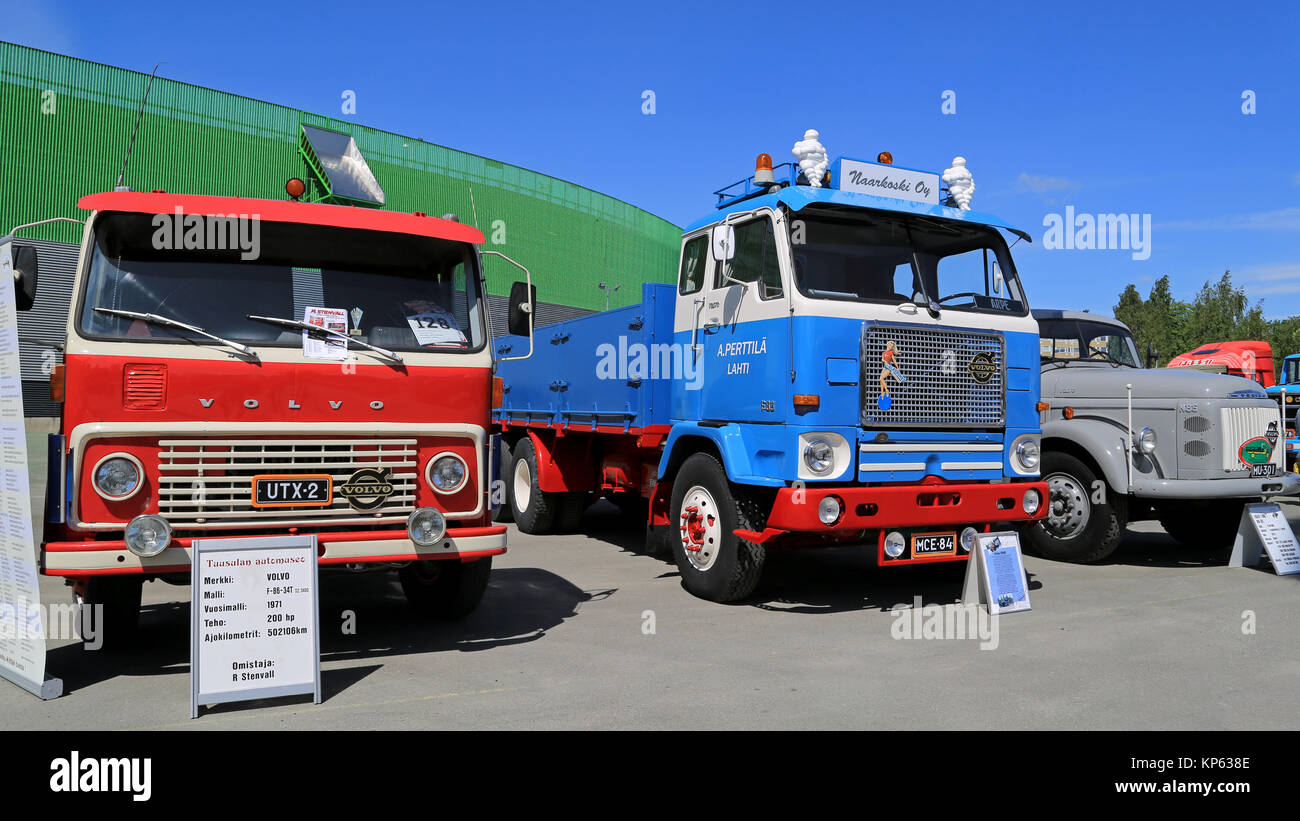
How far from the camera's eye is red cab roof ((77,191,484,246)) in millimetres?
5043

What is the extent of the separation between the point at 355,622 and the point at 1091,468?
21.9ft

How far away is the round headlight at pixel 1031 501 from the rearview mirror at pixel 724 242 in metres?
2.86

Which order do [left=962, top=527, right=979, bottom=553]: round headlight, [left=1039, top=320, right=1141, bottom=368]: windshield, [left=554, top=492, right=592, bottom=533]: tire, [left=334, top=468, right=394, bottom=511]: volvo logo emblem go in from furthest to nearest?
1. [left=554, top=492, right=592, bottom=533]: tire
2. [left=1039, top=320, right=1141, bottom=368]: windshield
3. [left=962, top=527, right=979, bottom=553]: round headlight
4. [left=334, top=468, right=394, bottom=511]: volvo logo emblem

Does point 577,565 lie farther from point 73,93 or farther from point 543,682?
point 73,93

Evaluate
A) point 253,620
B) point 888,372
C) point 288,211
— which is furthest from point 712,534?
point 288,211

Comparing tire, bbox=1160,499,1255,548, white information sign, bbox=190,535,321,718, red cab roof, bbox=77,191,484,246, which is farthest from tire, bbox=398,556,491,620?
tire, bbox=1160,499,1255,548

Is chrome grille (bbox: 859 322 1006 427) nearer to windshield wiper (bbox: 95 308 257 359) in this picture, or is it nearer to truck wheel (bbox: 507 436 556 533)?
windshield wiper (bbox: 95 308 257 359)

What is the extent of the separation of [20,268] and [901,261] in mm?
5664

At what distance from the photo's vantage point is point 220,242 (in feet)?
17.3

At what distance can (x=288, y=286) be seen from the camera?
211 inches

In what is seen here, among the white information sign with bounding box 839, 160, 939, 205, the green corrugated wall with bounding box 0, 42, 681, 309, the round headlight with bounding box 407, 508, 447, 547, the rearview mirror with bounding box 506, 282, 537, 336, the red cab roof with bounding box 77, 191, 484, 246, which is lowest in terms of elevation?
the round headlight with bounding box 407, 508, 447, 547

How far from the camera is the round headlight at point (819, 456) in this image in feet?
20.7

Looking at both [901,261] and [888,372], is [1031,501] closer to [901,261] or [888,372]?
[888,372]

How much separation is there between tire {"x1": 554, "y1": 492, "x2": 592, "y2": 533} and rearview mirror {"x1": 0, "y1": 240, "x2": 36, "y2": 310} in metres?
6.74
